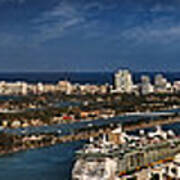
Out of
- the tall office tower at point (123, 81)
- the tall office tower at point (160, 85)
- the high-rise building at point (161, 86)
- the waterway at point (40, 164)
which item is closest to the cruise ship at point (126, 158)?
the waterway at point (40, 164)

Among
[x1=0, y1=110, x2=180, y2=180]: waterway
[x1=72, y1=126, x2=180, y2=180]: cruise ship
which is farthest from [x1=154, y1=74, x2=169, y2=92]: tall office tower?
[x1=72, y1=126, x2=180, y2=180]: cruise ship

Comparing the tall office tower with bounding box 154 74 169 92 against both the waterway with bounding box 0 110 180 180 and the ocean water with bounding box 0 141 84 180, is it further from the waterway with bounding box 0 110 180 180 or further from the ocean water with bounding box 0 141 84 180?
the ocean water with bounding box 0 141 84 180

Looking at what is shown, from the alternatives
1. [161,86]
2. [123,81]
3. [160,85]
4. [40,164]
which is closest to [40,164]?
[40,164]

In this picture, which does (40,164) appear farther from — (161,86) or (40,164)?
(161,86)

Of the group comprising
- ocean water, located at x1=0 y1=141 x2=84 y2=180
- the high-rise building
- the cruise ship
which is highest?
the high-rise building

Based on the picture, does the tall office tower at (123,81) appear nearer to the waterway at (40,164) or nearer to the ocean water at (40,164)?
the waterway at (40,164)

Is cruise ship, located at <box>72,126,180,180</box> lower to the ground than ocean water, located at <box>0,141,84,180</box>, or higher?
higher
